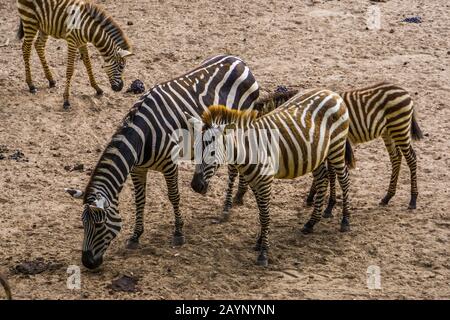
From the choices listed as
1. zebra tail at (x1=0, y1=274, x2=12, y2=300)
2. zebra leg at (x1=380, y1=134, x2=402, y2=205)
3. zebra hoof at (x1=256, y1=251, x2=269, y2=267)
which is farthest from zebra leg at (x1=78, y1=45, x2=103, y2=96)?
zebra tail at (x1=0, y1=274, x2=12, y2=300)

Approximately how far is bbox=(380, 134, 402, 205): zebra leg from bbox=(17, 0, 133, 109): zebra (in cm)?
463

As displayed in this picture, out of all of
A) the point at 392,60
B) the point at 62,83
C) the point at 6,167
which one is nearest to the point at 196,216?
the point at 6,167

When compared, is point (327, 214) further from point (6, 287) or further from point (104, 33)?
point (104, 33)

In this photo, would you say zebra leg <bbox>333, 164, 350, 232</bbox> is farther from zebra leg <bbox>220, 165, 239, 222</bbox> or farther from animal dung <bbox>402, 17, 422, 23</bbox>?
animal dung <bbox>402, 17, 422, 23</bbox>

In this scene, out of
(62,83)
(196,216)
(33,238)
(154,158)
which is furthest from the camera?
(62,83)

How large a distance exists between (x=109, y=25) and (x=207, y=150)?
505 centimetres

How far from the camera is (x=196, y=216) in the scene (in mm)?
9844

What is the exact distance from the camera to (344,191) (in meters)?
9.35

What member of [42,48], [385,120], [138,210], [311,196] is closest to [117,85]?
[42,48]

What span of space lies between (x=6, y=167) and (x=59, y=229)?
2.00 meters

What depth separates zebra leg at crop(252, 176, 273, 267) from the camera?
27.9 ft

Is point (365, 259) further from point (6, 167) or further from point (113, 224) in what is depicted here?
point (6, 167)

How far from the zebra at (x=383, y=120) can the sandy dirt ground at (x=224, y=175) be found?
31 cm
